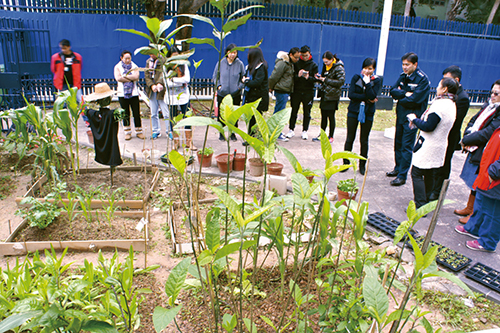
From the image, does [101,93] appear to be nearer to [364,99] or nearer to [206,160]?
[206,160]

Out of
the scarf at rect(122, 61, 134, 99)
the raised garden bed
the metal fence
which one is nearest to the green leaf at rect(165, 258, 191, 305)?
the raised garden bed

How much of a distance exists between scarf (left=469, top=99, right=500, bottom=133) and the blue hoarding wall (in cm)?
728

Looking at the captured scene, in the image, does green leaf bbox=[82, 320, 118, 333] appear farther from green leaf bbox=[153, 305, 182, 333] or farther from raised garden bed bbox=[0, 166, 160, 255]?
raised garden bed bbox=[0, 166, 160, 255]

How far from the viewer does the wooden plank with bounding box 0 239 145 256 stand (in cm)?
307

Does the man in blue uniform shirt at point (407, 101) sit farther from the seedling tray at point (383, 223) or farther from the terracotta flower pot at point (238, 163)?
the terracotta flower pot at point (238, 163)

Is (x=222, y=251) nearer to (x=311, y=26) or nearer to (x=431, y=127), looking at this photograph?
(x=431, y=127)

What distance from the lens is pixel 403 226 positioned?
1513 millimetres

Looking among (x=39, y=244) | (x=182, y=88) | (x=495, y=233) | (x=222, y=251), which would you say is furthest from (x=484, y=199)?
(x=182, y=88)

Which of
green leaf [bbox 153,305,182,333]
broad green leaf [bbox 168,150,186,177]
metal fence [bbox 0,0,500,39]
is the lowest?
green leaf [bbox 153,305,182,333]

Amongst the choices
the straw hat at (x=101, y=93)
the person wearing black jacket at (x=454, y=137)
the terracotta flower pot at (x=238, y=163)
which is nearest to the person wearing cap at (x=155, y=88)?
the straw hat at (x=101, y=93)

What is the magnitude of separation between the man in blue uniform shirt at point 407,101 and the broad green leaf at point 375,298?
3666mm

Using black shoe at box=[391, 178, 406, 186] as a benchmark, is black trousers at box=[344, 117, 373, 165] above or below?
above

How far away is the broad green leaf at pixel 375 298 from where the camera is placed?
131 centimetres

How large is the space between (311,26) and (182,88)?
6018 mm
